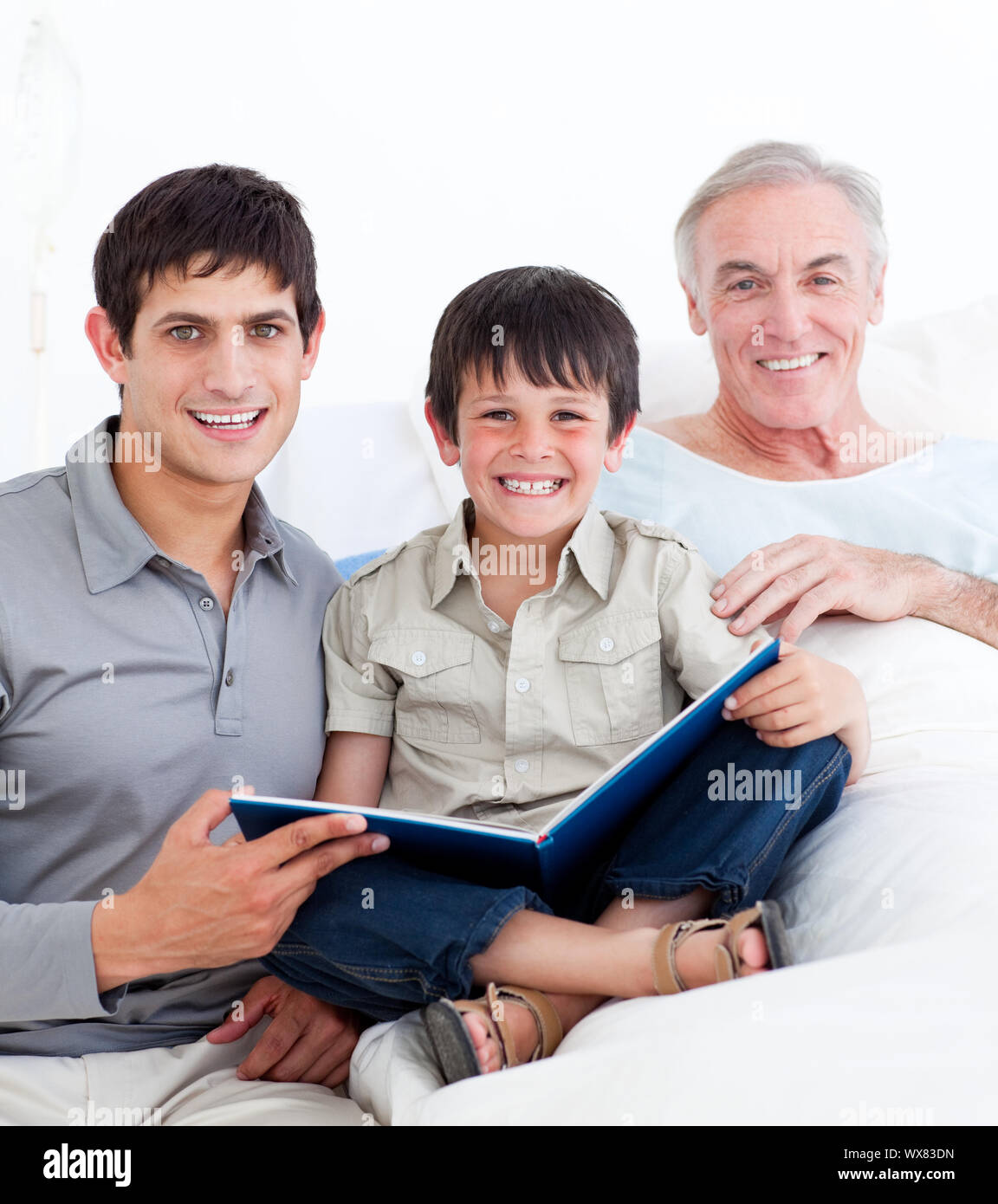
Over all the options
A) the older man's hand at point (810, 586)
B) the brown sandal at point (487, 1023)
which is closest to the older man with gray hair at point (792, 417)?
the older man's hand at point (810, 586)

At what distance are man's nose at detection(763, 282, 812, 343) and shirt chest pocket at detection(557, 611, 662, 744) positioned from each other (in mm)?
804

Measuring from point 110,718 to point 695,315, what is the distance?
1405 millimetres

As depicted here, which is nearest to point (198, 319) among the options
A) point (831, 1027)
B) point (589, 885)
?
point (589, 885)

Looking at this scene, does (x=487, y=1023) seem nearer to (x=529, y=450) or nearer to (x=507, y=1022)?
(x=507, y=1022)

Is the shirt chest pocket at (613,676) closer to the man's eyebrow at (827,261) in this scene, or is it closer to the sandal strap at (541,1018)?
the sandal strap at (541,1018)

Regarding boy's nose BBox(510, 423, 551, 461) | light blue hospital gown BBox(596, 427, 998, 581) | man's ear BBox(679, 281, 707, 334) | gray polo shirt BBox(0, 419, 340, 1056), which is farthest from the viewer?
man's ear BBox(679, 281, 707, 334)

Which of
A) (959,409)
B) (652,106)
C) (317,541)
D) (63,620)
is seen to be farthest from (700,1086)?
(652,106)

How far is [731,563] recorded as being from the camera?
1.87 meters

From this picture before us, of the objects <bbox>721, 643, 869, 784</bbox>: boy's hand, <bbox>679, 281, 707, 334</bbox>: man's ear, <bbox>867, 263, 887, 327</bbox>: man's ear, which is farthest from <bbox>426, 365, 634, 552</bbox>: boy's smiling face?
<bbox>867, 263, 887, 327</bbox>: man's ear

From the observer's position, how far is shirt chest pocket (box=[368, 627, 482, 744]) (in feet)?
4.94

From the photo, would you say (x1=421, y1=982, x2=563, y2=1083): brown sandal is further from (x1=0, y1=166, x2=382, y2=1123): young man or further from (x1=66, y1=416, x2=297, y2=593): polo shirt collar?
(x1=66, y1=416, x2=297, y2=593): polo shirt collar

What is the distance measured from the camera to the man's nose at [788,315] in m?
2.07

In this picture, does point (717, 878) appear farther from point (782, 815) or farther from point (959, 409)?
point (959, 409)

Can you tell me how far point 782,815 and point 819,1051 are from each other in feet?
1.33
